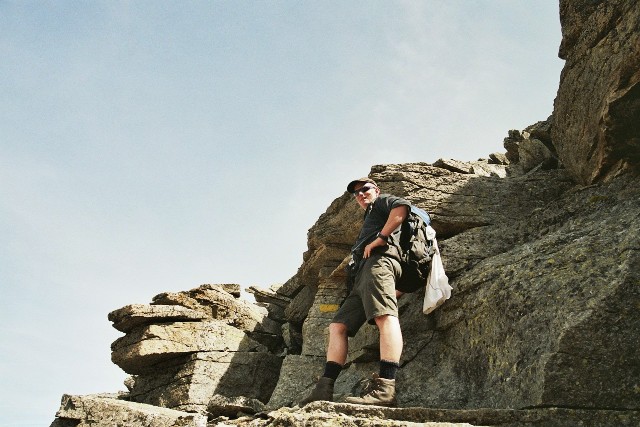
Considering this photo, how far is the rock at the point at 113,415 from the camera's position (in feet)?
34.8

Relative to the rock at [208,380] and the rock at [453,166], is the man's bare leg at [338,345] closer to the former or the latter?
the rock at [208,380]

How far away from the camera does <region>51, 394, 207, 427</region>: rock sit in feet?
34.8

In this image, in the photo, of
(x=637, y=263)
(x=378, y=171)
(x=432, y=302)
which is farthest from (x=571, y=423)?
(x=378, y=171)

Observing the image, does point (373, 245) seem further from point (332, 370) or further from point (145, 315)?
point (145, 315)

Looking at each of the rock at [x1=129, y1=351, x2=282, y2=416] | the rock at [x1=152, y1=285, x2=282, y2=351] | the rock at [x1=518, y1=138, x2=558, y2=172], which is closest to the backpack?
the rock at [x1=129, y1=351, x2=282, y2=416]

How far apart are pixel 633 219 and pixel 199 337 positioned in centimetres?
1286

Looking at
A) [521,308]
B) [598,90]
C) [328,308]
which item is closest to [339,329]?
[521,308]

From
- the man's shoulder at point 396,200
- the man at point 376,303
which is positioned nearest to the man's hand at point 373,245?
the man at point 376,303

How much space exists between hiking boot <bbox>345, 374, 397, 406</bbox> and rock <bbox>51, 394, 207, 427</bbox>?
304 cm

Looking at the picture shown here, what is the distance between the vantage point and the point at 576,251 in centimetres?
967

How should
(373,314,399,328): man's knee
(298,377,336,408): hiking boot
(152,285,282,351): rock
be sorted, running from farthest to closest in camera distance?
(152,285,282,351): rock → (298,377,336,408): hiking boot → (373,314,399,328): man's knee

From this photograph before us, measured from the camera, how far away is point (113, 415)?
11836mm

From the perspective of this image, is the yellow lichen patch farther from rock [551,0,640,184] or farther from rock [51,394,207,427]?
rock [551,0,640,184]

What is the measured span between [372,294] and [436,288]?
1.69 m
